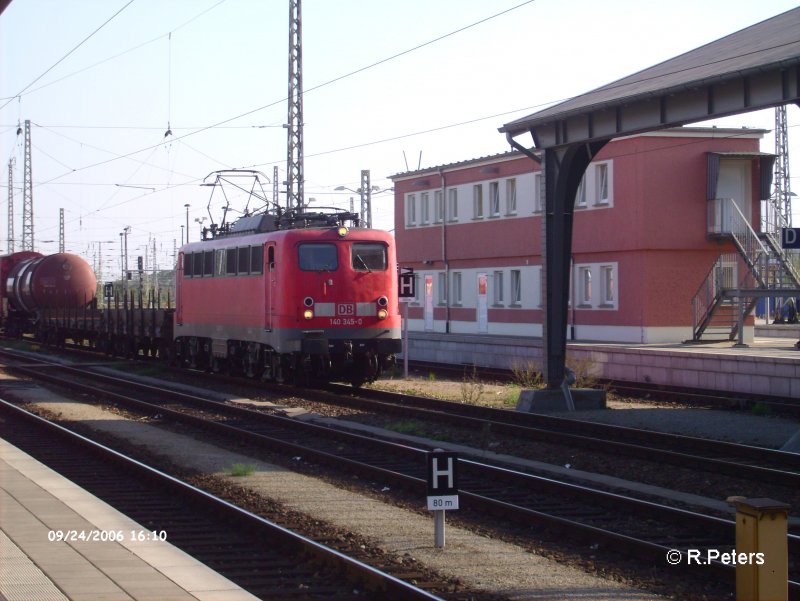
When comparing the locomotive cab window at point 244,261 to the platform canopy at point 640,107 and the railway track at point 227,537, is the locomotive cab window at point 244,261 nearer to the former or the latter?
the platform canopy at point 640,107

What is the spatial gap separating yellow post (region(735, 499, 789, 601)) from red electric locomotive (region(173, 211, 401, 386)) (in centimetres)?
1607

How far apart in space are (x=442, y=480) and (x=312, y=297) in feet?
46.1

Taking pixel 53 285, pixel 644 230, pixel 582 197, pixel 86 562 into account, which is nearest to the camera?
pixel 86 562

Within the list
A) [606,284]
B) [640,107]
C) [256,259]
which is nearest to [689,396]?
[640,107]

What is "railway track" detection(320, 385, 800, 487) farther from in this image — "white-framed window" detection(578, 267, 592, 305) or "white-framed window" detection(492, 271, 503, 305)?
"white-framed window" detection(492, 271, 503, 305)

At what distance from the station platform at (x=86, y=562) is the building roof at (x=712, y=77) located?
1008cm

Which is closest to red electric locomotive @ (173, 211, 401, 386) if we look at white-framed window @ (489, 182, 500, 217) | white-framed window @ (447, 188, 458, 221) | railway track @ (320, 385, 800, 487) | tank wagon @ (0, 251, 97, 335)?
railway track @ (320, 385, 800, 487)

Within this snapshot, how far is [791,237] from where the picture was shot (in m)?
13.7

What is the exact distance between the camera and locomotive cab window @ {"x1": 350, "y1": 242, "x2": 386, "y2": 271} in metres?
22.7

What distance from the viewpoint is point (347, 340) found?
2234 centimetres

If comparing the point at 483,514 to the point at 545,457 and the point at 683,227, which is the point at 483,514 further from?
the point at 683,227

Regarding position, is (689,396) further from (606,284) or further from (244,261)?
(606,284)

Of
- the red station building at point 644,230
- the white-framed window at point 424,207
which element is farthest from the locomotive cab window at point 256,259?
the white-framed window at point 424,207

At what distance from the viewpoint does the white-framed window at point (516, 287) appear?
38.7m
